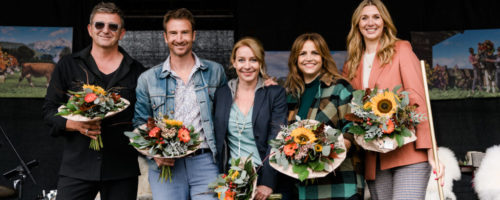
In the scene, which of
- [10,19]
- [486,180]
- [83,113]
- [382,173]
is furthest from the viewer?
[10,19]

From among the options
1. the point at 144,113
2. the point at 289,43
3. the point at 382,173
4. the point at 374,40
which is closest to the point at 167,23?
the point at 144,113

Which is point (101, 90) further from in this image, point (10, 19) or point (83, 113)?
point (10, 19)

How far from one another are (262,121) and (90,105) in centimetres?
105

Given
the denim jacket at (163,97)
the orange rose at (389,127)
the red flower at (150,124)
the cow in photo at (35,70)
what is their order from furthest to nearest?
the cow in photo at (35,70), the denim jacket at (163,97), the red flower at (150,124), the orange rose at (389,127)

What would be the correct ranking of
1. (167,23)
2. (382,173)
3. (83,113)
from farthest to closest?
(167,23) < (382,173) < (83,113)

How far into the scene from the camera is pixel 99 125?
9.20 feet

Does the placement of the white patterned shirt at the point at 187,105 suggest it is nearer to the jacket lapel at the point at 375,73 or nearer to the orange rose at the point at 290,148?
the orange rose at the point at 290,148

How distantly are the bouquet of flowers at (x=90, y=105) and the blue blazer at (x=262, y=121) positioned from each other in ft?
2.08

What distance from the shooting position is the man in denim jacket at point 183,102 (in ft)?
9.28

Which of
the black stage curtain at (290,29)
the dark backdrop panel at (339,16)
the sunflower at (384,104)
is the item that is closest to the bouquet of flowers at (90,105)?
the sunflower at (384,104)

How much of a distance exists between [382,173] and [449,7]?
3755mm

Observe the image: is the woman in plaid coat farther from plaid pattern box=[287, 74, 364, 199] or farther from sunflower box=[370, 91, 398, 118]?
sunflower box=[370, 91, 398, 118]

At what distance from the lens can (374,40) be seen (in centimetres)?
310

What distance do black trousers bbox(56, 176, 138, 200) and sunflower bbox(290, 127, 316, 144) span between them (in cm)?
118
